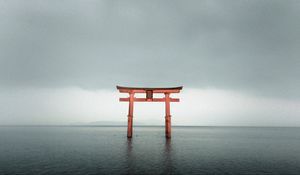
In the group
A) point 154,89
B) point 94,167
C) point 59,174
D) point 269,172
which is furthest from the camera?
point 154,89

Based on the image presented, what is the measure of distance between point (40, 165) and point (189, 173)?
1033cm

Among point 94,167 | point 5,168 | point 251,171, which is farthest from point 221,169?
point 5,168

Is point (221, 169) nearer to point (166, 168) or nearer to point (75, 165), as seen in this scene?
point (166, 168)

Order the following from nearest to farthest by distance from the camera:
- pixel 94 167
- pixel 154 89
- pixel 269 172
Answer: pixel 269 172 → pixel 94 167 → pixel 154 89

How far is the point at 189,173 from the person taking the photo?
12.8 metres

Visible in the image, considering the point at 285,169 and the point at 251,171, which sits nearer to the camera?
the point at 251,171

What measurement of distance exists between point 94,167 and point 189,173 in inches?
248

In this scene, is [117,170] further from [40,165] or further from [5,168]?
[5,168]

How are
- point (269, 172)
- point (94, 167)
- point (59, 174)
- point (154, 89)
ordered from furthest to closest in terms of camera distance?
point (154, 89)
point (94, 167)
point (269, 172)
point (59, 174)

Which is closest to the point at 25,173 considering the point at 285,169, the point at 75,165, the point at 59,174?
the point at 59,174

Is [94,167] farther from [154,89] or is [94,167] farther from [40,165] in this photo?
[154,89]

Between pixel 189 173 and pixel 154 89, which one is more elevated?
pixel 154 89

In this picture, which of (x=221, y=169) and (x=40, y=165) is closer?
(x=221, y=169)

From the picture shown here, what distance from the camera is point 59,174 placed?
39.9 feet
